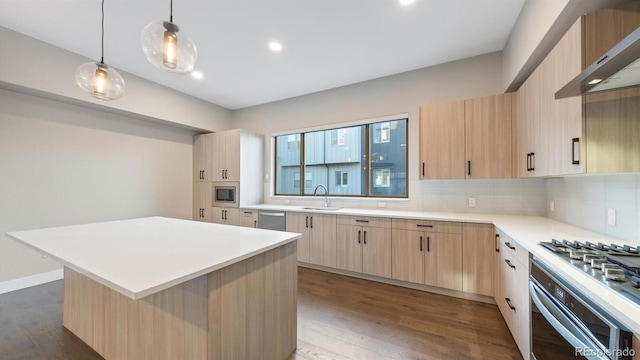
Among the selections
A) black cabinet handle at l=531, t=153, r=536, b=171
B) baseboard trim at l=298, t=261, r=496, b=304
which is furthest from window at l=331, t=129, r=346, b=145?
black cabinet handle at l=531, t=153, r=536, b=171

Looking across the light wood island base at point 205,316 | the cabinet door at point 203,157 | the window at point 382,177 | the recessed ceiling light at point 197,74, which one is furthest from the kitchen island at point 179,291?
the cabinet door at point 203,157

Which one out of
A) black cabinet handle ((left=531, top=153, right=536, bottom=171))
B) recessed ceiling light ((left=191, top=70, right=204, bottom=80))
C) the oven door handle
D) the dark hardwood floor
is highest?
recessed ceiling light ((left=191, top=70, right=204, bottom=80))

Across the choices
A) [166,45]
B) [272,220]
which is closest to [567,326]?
[166,45]

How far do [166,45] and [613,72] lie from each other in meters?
2.43

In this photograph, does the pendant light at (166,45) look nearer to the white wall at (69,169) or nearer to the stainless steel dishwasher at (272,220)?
the stainless steel dishwasher at (272,220)

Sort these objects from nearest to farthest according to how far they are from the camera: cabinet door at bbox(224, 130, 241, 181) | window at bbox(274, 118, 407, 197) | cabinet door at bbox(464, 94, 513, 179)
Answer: cabinet door at bbox(464, 94, 513, 179)
window at bbox(274, 118, 407, 197)
cabinet door at bbox(224, 130, 241, 181)

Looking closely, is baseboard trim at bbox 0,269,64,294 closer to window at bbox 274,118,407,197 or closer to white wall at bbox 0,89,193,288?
white wall at bbox 0,89,193,288

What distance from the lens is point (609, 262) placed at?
1.13m

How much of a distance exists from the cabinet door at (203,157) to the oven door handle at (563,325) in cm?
497

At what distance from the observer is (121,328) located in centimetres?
156

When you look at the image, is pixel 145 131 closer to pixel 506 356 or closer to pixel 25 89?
pixel 25 89

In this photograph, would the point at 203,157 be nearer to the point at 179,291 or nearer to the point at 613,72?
the point at 179,291

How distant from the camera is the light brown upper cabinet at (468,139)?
2.58m

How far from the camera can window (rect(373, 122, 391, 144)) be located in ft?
12.4
